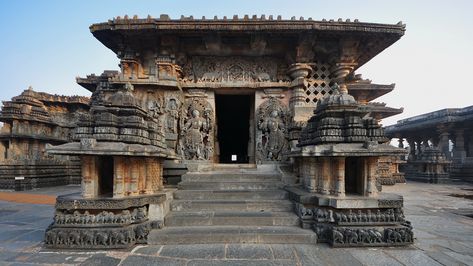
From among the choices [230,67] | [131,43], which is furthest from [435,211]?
[131,43]

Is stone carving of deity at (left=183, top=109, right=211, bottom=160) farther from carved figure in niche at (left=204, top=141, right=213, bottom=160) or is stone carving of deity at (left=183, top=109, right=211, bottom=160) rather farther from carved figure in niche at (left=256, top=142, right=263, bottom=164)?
carved figure in niche at (left=256, top=142, right=263, bottom=164)

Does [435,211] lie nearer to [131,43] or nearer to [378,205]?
[378,205]

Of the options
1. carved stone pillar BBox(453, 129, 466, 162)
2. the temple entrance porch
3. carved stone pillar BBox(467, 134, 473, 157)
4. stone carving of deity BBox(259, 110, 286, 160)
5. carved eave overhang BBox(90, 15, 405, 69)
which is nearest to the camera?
carved eave overhang BBox(90, 15, 405, 69)

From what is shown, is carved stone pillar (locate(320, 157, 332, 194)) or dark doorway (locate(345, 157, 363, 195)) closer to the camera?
carved stone pillar (locate(320, 157, 332, 194))

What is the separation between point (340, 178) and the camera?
4402mm

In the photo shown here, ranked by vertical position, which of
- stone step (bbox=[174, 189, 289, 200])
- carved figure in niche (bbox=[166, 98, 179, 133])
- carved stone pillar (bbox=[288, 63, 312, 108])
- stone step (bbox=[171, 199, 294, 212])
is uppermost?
carved stone pillar (bbox=[288, 63, 312, 108])

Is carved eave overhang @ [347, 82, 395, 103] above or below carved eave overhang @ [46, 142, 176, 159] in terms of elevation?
above

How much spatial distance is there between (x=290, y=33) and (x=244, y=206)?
17.0ft

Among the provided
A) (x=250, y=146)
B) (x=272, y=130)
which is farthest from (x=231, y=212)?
Answer: (x=250, y=146)

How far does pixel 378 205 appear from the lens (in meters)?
4.19

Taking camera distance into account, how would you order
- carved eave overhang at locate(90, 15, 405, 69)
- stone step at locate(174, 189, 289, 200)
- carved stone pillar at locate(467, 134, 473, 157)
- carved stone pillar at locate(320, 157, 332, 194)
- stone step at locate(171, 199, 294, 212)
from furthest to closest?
1. carved stone pillar at locate(467, 134, 473, 157)
2. carved eave overhang at locate(90, 15, 405, 69)
3. stone step at locate(174, 189, 289, 200)
4. stone step at locate(171, 199, 294, 212)
5. carved stone pillar at locate(320, 157, 332, 194)

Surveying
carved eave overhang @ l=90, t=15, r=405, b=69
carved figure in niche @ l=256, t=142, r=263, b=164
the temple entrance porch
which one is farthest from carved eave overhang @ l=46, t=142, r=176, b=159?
the temple entrance porch

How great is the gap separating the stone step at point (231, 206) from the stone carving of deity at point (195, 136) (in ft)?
7.25

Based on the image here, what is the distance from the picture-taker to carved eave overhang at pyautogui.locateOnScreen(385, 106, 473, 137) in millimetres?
20578
